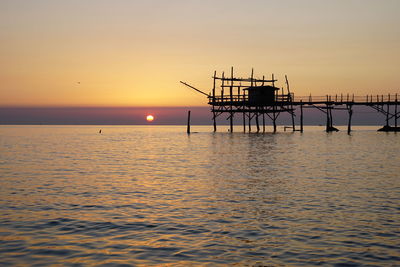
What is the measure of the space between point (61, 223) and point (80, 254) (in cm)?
321

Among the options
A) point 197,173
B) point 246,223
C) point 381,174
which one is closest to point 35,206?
point 246,223

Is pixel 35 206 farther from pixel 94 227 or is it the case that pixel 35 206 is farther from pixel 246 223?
pixel 246 223

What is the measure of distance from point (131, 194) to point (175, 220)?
17.0 ft

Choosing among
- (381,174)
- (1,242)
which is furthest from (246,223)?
(381,174)

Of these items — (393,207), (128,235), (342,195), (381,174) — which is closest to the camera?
(128,235)

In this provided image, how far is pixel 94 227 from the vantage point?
11594mm

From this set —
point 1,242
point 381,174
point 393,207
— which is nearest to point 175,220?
point 1,242

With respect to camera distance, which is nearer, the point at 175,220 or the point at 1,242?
the point at 1,242

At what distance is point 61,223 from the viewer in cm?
1208

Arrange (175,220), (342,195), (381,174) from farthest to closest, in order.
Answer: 1. (381,174)
2. (342,195)
3. (175,220)

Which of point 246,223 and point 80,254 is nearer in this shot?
point 80,254

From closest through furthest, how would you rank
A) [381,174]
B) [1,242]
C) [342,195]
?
[1,242] → [342,195] → [381,174]

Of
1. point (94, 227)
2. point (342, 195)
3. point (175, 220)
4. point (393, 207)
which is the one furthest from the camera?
point (342, 195)

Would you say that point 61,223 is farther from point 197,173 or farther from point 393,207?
point 197,173
